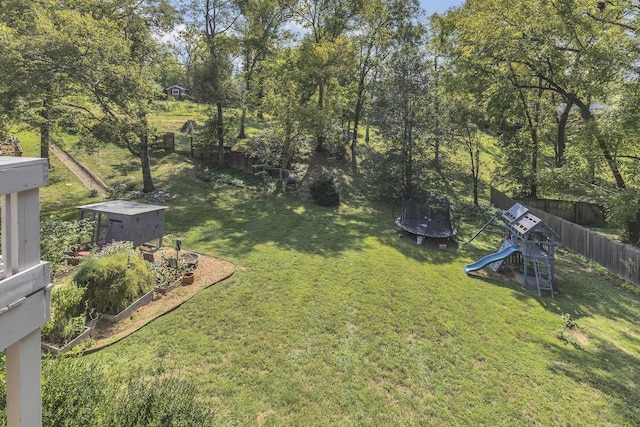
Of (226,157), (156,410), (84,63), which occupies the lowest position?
(156,410)

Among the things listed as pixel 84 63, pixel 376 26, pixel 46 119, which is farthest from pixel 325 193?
pixel 376 26

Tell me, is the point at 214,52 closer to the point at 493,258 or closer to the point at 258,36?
the point at 258,36

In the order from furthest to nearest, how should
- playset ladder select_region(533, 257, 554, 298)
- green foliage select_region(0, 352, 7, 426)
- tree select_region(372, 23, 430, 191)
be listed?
tree select_region(372, 23, 430, 191) → playset ladder select_region(533, 257, 554, 298) → green foliage select_region(0, 352, 7, 426)

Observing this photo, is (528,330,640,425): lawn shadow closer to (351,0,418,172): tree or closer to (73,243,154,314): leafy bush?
(73,243,154,314): leafy bush

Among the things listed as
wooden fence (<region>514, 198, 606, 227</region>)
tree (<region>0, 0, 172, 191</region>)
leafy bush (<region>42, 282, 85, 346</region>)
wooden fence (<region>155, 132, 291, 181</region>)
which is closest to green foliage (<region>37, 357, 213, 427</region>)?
leafy bush (<region>42, 282, 85, 346</region>)

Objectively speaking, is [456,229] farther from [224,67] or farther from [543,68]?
[224,67]

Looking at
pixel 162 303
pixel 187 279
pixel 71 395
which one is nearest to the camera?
pixel 71 395

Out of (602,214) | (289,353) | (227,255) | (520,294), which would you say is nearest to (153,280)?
(227,255)
